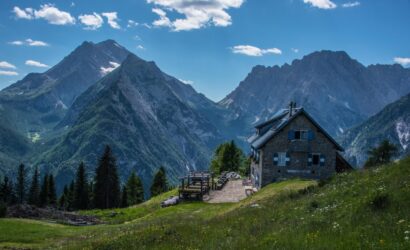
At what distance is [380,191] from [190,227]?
1098cm

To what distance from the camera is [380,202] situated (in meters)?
20.0

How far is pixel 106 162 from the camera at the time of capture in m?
112

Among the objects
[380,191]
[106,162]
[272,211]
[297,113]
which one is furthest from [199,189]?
[106,162]

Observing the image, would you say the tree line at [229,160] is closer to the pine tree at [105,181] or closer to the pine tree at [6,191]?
the pine tree at [105,181]

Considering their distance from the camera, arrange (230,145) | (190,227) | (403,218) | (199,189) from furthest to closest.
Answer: (230,145), (199,189), (190,227), (403,218)

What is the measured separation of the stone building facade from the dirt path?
4.07 m

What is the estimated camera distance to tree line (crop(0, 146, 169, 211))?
11288cm

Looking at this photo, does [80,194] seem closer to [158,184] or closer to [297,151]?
[158,184]

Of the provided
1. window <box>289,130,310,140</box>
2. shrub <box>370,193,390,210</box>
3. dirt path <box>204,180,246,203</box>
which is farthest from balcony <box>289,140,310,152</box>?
shrub <box>370,193,390,210</box>

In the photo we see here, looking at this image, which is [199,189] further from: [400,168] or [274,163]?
[400,168]

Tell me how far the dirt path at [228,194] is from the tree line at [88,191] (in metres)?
49.0

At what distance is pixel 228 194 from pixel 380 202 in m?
41.8

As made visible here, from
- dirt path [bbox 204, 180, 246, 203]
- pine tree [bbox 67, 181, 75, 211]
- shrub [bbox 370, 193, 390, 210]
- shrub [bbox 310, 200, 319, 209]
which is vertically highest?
shrub [bbox 370, 193, 390, 210]

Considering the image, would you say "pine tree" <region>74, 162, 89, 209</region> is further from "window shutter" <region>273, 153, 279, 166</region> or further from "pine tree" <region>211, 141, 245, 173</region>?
"window shutter" <region>273, 153, 279, 166</region>
